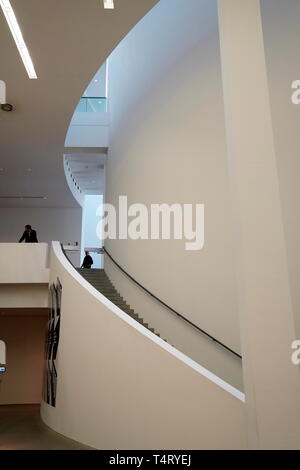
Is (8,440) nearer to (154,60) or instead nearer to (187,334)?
(187,334)

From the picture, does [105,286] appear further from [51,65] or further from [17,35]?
[17,35]

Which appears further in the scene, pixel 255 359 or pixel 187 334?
pixel 187 334

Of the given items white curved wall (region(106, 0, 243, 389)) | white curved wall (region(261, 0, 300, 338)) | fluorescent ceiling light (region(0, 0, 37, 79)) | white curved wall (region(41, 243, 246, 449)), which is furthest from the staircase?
fluorescent ceiling light (region(0, 0, 37, 79))

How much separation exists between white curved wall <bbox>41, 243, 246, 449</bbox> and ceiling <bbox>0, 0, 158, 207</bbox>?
4.71 m

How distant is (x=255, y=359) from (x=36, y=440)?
431 cm

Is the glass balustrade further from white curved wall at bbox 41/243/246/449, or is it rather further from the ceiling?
white curved wall at bbox 41/243/246/449

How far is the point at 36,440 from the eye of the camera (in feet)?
21.0

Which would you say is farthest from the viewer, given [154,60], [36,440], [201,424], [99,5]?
[154,60]

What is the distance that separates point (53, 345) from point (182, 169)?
15.0 feet

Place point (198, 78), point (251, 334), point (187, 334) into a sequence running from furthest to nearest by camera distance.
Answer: point (198, 78), point (187, 334), point (251, 334)

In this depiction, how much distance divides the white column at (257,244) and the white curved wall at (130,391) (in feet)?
1.42

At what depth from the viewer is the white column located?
3.89 metres

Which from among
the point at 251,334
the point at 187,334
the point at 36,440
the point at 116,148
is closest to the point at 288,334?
the point at 251,334

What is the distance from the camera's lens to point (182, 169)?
8570 mm
